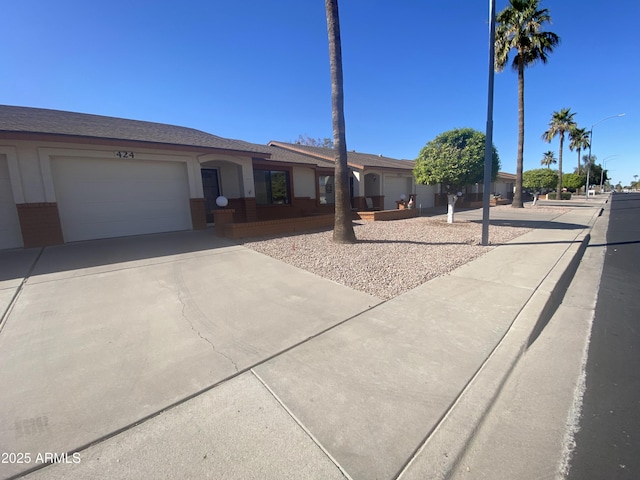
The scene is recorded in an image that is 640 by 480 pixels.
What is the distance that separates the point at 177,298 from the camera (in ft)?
14.6

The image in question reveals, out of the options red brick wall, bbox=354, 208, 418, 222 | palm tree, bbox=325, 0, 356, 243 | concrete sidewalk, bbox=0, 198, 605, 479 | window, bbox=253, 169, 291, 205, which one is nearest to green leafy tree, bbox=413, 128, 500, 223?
red brick wall, bbox=354, 208, 418, 222

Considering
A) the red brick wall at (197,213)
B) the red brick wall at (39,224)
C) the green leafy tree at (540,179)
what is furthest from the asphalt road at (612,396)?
the green leafy tree at (540,179)

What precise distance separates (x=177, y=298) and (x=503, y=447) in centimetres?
439

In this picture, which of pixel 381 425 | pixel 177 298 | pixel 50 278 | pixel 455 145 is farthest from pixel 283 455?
pixel 455 145

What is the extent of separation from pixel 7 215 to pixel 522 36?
27498 millimetres

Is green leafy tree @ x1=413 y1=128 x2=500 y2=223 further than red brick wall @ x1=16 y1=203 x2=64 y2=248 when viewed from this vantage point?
Yes

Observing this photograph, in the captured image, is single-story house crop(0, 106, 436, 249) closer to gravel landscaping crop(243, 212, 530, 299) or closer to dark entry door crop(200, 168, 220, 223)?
dark entry door crop(200, 168, 220, 223)

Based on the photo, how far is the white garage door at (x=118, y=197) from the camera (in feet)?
28.3

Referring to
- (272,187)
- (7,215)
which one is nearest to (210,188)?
(272,187)

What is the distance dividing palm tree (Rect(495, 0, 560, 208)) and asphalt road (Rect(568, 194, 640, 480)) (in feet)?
67.0

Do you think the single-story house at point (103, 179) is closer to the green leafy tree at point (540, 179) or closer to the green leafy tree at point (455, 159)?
the green leafy tree at point (455, 159)

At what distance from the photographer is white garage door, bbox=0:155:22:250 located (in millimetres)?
7797

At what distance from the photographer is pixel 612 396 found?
8.27 feet

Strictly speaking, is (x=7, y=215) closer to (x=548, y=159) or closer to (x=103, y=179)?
(x=103, y=179)
